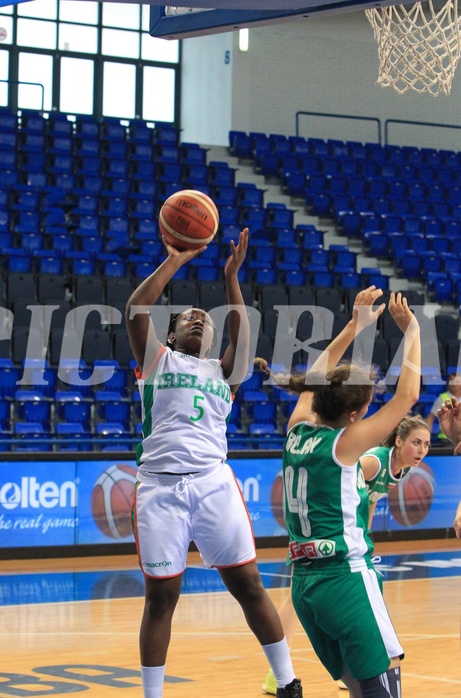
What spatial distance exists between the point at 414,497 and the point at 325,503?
10576 mm

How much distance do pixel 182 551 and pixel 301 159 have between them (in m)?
17.7

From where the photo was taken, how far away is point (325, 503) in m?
4.01

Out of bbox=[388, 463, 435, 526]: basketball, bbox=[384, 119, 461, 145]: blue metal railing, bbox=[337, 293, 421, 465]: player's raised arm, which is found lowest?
bbox=[388, 463, 435, 526]: basketball

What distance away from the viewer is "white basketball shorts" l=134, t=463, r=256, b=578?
5117mm

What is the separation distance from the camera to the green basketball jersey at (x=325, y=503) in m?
3.98

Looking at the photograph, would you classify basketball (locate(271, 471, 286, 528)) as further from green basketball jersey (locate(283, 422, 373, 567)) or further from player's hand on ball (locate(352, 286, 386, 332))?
green basketball jersey (locate(283, 422, 373, 567))

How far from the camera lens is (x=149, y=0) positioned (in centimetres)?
590

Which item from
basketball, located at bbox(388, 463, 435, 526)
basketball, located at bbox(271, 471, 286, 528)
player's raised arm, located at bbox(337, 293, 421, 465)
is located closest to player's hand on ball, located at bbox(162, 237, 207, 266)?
player's raised arm, located at bbox(337, 293, 421, 465)

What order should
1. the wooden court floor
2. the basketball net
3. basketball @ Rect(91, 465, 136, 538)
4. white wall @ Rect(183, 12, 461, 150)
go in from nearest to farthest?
1. the wooden court floor
2. the basketball net
3. basketball @ Rect(91, 465, 136, 538)
4. white wall @ Rect(183, 12, 461, 150)

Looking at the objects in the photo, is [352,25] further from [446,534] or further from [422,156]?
[446,534]

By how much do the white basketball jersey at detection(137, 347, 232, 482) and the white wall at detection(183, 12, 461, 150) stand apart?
59.3 feet

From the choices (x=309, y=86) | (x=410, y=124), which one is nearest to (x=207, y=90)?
(x=309, y=86)

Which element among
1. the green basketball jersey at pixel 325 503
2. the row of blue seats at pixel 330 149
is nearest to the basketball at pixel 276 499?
the green basketball jersey at pixel 325 503

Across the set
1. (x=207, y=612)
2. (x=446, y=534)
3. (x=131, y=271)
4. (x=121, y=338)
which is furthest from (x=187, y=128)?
(x=207, y=612)
